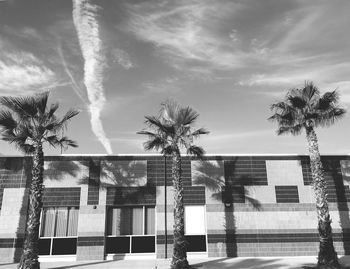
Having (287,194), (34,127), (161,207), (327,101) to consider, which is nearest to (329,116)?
(327,101)

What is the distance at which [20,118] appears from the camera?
730 inches

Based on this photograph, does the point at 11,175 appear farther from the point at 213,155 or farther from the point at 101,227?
the point at 213,155

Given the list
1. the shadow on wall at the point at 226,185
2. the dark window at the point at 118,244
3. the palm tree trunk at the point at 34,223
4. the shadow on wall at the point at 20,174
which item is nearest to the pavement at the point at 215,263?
the dark window at the point at 118,244

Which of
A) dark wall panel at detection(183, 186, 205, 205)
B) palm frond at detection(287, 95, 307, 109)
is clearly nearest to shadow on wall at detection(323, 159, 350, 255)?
palm frond at detection(287, 95, 307, 109)

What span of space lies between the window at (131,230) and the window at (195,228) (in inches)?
94.4

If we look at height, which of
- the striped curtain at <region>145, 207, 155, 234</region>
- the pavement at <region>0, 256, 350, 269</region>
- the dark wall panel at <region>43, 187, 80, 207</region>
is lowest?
the pavement at <region>0, 256, 350, 269</region>

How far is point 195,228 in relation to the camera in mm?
22266

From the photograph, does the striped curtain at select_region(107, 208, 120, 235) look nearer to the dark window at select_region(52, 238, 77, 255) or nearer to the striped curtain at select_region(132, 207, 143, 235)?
the striped curtain at select_region(132, 207, 143, 235)

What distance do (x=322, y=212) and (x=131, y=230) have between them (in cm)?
1211

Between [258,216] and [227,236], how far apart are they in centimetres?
260

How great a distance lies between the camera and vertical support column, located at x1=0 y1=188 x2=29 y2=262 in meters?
21.0

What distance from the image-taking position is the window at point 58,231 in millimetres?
21438

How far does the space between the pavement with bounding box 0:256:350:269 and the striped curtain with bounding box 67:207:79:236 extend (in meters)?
1.99

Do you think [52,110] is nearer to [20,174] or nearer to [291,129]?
[20,174]
